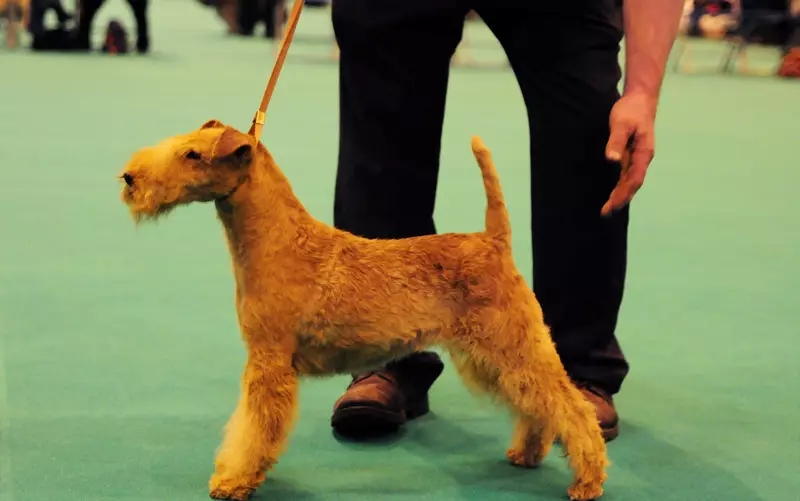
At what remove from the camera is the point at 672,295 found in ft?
10.4

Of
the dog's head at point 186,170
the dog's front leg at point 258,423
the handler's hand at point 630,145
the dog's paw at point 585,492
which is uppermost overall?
the handler's hand at point 630,145

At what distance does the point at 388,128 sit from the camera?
216 cm

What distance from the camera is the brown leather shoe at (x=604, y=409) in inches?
84.3

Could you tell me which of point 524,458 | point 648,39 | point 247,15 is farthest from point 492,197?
point 247,15

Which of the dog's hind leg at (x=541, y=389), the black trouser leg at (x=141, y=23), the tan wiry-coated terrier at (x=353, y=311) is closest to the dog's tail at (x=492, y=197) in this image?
the tan wiry-coated terrier at (x=353, y=311)

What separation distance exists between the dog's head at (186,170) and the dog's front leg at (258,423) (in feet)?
0.91

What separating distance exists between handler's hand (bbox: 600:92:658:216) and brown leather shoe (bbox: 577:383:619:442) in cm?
55

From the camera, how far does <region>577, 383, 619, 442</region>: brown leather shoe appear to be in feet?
7.02

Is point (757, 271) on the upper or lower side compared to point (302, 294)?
lower

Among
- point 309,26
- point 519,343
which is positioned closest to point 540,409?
point 519,343

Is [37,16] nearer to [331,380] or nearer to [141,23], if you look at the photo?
[141,23]

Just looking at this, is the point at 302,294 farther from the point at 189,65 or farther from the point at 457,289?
the point at 189,65

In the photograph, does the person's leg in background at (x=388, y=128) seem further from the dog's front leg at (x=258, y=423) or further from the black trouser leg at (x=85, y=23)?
the black trouser leg at (x=85, y=23)

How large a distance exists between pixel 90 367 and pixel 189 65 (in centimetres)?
680
